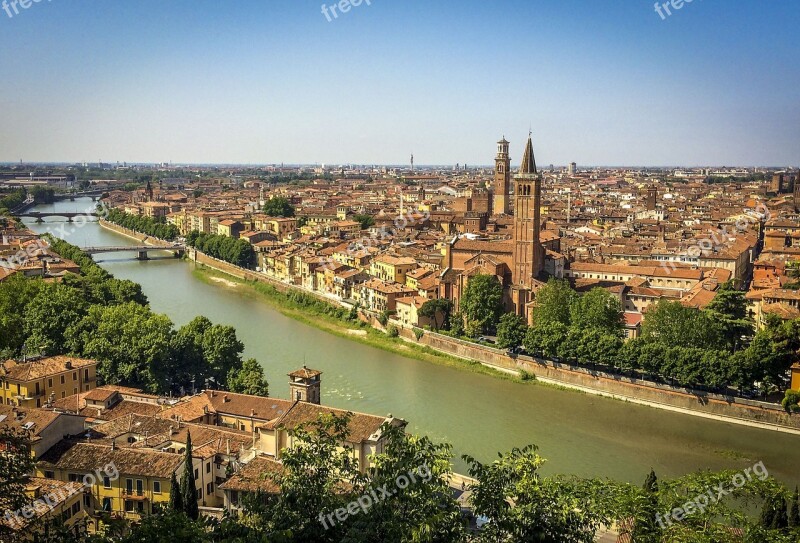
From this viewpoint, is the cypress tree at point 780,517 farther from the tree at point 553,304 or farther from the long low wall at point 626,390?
the tree at point 553,304

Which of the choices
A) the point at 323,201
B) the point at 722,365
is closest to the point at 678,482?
the point at 722,365

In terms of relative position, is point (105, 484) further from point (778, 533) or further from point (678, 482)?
point (778, 533)

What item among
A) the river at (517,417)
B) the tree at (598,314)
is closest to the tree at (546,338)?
the tree at (598,314)

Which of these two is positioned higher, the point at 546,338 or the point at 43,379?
the point at 43,379

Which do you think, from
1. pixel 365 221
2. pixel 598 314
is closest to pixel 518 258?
pixel 598 314

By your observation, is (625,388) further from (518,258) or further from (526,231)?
(526,231)

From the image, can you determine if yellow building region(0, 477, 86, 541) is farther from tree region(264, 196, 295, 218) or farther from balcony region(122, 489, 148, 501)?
tree region(264, 196, 295, 218)
